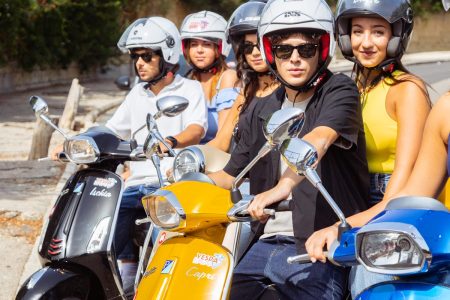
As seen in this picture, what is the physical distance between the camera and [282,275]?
3.64 meters

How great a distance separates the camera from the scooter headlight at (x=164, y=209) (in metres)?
3.56

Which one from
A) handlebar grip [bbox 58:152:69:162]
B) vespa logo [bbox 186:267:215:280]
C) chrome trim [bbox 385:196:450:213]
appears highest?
chrome trim [bbox 385:196:450:213]

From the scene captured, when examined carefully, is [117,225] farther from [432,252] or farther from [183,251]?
[432,252]

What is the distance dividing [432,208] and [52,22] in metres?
34.5

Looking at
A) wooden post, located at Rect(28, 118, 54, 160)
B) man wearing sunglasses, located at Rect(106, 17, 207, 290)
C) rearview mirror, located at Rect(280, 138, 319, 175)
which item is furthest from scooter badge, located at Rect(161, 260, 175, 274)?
wooden post, located at Rect(28, 118, 54, 160)

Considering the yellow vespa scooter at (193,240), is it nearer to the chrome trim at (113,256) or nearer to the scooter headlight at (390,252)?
the scooter headlight at (390,252)

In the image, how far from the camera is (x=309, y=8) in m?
3.86

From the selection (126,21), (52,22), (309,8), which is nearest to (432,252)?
(309,8)

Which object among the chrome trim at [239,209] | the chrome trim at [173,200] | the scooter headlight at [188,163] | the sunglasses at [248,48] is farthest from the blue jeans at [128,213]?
the chrome trim at [239,209]

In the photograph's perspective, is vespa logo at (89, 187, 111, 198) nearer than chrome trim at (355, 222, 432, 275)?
No

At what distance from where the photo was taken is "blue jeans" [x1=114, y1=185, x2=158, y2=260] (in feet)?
17.8

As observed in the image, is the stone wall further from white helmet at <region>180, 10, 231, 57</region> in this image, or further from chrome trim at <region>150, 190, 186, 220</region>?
chrome trim at <region>150, 190, 186, 220</region>

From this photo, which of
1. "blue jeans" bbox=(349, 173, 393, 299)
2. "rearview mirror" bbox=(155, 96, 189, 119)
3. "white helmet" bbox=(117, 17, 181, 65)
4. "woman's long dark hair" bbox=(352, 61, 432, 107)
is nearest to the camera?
"blue jeans" bbox=(349, 173, 393, 299)

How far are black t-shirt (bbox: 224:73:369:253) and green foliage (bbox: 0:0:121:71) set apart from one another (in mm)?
26509
